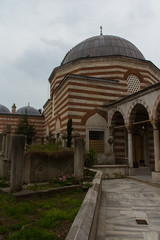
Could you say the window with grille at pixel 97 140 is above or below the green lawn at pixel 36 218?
above

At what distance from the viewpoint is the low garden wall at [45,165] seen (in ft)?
18.8

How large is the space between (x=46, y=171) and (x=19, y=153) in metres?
1.71

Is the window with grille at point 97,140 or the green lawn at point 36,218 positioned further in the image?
the window with grille at point 97,140

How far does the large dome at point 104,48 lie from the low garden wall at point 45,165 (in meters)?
13.1

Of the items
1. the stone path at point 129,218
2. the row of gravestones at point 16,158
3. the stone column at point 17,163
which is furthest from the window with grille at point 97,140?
the stone column at point 17,163

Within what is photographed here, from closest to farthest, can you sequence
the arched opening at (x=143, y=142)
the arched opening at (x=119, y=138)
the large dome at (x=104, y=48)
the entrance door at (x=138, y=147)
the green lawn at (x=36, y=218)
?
the green lawn at (x=36, y=218)
the arched opening at (x=119, y=138)
the arched opening at (x=143, y=142)
the entrance door at (x=138, y=147)
the large dome at (x=104, y=48)

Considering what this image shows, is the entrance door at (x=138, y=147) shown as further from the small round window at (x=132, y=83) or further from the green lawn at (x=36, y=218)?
the green lawn at (x=36, y=218)

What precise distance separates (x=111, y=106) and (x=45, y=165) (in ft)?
29.0

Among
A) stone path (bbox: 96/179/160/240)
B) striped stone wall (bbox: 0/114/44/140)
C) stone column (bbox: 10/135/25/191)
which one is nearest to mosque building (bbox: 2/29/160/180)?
stone path (bbox: 96/179/160/240)

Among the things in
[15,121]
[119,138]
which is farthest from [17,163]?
[15,121]

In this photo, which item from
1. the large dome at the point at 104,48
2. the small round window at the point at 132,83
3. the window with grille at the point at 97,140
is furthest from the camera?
the large dome at the point at 104,48

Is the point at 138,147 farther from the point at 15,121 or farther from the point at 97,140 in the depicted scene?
the point at 15,121

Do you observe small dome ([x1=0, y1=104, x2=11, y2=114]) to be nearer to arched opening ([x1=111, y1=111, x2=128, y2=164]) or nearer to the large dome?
the large dome

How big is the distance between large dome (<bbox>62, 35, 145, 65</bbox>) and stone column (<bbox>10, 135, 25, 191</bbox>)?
14220mm
